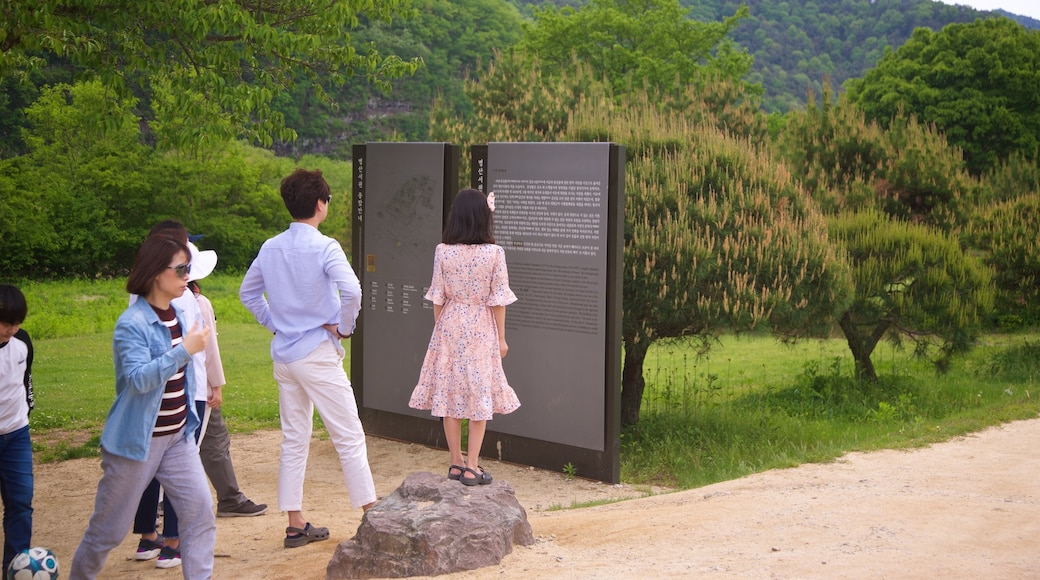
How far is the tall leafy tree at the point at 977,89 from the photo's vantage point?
1192 inches

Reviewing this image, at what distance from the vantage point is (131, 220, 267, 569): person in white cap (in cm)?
569

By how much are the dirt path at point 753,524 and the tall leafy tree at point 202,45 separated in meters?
3.46

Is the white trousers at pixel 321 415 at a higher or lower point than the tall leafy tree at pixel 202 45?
lower

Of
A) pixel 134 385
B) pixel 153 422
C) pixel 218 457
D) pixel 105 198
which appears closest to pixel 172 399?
pixel 153 422

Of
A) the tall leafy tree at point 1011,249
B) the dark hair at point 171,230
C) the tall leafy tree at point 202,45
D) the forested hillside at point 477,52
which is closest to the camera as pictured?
the dark hair at point 171,230

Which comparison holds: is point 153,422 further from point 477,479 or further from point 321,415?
point 477,479

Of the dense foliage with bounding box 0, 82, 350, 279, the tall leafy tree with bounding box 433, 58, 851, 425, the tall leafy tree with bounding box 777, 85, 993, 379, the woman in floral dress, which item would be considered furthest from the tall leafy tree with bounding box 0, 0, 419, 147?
the dense foliage with bounding box 0, 82, 350, 279

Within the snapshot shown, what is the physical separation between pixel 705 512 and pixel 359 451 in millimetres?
2161

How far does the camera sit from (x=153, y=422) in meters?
4.88

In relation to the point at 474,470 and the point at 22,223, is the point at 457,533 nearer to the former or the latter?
the point at 474,470

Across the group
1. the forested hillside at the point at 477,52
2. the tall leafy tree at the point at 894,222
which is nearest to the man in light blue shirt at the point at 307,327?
the tall leafy tree at the point at 894,222

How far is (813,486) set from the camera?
24.1 feet

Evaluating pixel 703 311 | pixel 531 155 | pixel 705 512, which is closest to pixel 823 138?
pixel 703 311

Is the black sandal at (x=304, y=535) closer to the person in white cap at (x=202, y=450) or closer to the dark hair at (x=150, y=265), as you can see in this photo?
the person in white cap at (x=202, y=450)
